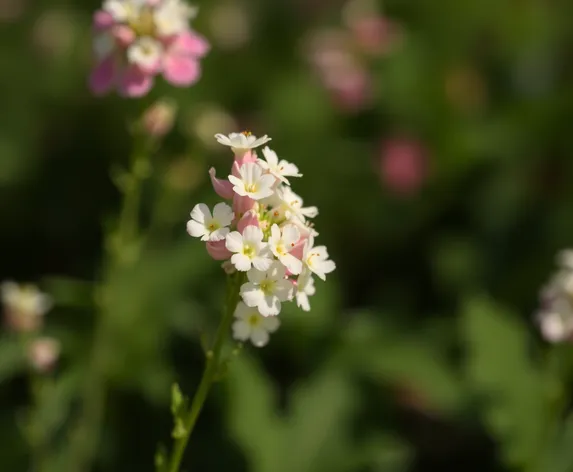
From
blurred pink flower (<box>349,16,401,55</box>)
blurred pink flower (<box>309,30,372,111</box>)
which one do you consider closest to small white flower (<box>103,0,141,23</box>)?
blurred pink flower (<box>309,30,372,111</box>)

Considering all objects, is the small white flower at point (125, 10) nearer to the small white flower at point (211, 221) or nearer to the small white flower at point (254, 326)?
the small white flower at point (211, 221)

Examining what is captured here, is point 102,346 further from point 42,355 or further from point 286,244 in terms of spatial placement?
point 286,244

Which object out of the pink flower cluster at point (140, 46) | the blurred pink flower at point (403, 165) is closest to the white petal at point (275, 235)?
the pink flower cluster at point (140, 46)

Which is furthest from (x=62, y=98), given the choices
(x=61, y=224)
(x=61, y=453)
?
(x=61, y=453)

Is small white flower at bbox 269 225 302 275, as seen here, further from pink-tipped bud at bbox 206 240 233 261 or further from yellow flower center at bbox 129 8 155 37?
yellow flower center at bbox 129 8 155 37

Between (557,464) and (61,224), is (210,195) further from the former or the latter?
(557,464)

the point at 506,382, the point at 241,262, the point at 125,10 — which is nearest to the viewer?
the point at 241,262

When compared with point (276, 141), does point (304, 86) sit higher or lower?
higher

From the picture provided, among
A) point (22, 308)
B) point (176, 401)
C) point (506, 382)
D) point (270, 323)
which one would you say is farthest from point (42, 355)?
point (506, 382)
